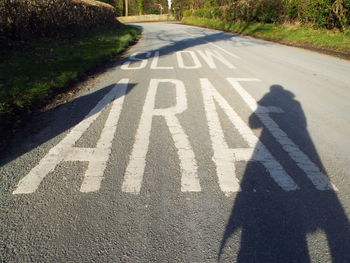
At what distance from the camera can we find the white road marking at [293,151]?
2.72 meters

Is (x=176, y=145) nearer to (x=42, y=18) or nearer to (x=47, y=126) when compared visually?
(x=47, y=126)

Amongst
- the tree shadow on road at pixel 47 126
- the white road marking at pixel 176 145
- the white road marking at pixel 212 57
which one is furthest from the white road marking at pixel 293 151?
the white road marking at pixel 212 57

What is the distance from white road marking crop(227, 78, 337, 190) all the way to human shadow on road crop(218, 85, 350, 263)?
0.26ft

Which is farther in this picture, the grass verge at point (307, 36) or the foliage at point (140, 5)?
the foliage at point (140, 5)

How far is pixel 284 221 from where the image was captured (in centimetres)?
222

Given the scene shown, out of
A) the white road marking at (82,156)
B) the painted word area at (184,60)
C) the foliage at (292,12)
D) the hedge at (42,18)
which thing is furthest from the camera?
the foliage at (292,12)

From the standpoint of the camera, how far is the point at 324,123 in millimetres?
4164

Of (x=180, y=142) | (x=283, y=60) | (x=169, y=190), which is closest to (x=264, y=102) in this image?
(x=180, y=142)

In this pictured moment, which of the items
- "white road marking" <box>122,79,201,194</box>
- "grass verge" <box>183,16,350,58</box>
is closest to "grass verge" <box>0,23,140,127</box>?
"white road marking" <box>122,79,201,194</box>

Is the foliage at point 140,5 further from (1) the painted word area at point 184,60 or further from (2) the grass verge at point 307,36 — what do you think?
(1) the painted word area at point 184,60

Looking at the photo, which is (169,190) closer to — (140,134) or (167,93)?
(140,134)

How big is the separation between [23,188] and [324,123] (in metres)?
4.59

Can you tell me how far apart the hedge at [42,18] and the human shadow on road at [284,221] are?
10710 mm

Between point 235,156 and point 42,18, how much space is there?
41.7 feet
